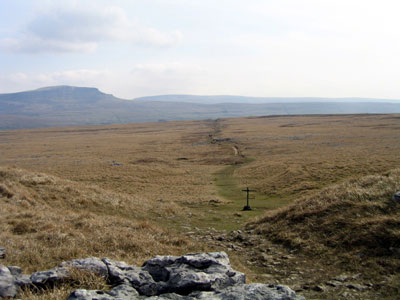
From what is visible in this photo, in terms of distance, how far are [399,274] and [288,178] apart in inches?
1114

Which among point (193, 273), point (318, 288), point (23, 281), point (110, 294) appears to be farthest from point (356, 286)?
point (23, 281)

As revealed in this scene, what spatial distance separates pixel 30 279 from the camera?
8031mm

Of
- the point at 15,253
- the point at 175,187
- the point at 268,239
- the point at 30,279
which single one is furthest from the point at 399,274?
the point at 175,187

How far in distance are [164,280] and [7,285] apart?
381cm

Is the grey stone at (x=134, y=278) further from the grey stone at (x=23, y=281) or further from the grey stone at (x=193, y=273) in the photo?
the grey stone at (x=23, y=281)

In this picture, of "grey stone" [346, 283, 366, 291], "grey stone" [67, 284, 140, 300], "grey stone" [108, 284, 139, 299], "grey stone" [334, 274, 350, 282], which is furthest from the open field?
"grey stone" [67, 284, 140, 300]

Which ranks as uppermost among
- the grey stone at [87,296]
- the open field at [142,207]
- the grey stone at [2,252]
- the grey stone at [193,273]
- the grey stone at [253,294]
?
the grey stone at [87,296]

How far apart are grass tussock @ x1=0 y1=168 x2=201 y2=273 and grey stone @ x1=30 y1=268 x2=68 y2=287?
2130 millimetres

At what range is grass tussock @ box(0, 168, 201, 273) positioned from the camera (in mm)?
11391

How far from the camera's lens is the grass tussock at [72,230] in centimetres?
1139

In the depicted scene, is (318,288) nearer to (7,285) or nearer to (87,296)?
(87,296)

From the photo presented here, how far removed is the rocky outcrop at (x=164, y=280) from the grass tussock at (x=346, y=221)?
609 cm

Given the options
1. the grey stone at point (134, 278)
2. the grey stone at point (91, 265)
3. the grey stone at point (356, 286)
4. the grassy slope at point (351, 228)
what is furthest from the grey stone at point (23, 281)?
the grassy slope at point (351, 228)

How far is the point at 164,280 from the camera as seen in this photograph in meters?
8.70
